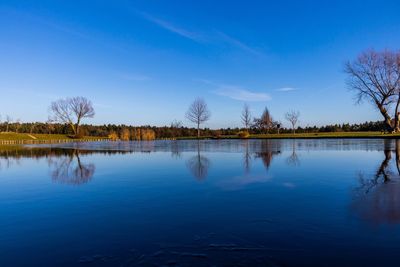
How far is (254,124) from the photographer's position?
61594 millimetres

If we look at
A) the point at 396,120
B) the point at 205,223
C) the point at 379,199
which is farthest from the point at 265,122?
the point at 205,223

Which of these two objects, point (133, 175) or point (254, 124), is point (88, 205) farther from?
point (254, 124)

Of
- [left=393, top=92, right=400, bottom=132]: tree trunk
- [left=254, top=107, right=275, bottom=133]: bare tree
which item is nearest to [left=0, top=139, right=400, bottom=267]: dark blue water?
[left=393, top=92, right=400, bottom=132]: tree trunk

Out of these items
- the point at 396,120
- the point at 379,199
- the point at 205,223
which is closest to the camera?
the point at 205,223

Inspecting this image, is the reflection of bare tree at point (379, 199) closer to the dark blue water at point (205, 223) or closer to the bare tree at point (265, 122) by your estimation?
the dark blue water at point (205, 223)

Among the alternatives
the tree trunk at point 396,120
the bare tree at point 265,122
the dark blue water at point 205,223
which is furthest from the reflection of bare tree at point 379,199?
the bare tree at point 265,122

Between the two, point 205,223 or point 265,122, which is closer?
point 205,223

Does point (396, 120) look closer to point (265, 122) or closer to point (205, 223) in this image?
point (265, 122)

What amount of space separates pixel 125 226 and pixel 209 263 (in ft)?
5.40

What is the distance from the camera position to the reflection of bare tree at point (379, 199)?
163 inches

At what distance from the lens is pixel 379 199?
5078 millimetres

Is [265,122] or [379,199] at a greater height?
[265,122]

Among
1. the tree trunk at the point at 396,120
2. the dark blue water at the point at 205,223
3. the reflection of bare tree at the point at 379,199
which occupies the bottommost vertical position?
the dark blue water at the point at 205,223

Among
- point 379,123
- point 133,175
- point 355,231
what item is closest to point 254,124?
point 379,123
